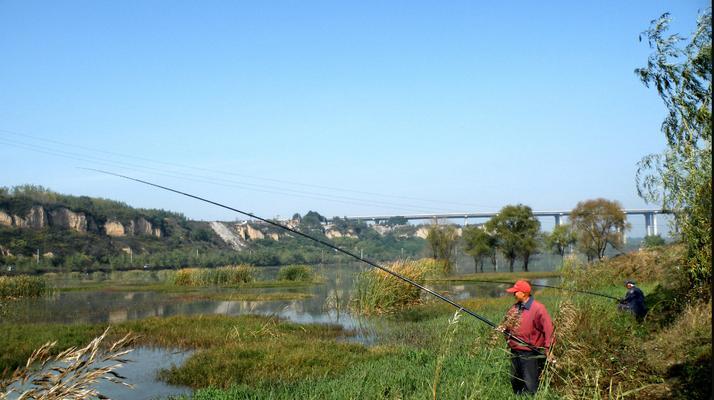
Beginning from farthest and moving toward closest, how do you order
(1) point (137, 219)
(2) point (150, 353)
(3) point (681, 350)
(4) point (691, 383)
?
(1) point (137, 219)
(2) point (150, 353)
(3) point (681, 350)
(4) point (691, 383)

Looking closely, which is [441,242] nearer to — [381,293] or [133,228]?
[381,293]

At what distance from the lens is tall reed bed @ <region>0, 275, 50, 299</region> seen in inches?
1325

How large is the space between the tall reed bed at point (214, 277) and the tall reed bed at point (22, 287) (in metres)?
10.8

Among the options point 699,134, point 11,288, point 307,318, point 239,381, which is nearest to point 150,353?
point 239,381

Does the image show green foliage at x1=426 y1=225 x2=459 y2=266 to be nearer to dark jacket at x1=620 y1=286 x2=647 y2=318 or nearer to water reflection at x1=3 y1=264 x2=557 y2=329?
water reflection at x1=3 y1=264 x2=557 y2=329

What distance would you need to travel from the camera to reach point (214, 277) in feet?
151

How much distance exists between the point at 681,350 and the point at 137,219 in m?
123

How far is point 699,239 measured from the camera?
11734 millimetres

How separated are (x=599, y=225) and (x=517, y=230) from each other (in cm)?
843

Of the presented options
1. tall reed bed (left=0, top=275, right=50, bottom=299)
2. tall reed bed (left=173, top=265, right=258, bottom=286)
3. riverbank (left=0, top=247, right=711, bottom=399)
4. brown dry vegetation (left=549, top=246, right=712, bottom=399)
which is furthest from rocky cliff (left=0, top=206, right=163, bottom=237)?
brown dry vegetation (left=549, top=246, right=712, bottom=399)

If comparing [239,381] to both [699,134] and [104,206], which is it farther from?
[104,206]

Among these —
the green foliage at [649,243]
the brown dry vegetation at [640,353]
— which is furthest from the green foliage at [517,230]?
the brown dry vegetation at [640,353]

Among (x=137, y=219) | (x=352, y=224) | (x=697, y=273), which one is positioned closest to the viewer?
(x=697, y=273)

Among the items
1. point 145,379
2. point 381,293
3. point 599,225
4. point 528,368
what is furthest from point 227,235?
point 528,368
